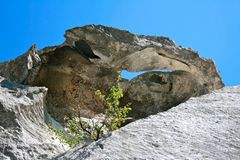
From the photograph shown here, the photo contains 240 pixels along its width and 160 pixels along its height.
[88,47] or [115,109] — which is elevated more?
[88,47]

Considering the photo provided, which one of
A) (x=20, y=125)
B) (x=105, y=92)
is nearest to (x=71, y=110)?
(x=105, y=92)

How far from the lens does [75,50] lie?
43.0ft

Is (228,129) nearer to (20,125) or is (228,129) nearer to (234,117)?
(234,117)

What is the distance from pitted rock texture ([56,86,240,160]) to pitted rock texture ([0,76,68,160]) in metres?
1.82

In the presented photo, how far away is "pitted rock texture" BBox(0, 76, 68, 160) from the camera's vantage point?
6.20m

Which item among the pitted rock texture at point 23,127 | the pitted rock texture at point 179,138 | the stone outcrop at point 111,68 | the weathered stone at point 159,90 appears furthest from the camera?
the weathered stone at point 159,90

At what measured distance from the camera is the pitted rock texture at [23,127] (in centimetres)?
620

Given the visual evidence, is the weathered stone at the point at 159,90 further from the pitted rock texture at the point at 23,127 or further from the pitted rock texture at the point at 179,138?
the pitted rock texture at the point at 179,138

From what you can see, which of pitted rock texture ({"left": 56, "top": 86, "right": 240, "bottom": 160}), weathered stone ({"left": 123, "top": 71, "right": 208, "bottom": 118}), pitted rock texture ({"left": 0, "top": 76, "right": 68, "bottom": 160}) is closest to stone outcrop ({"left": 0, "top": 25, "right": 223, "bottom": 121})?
weathered stone ({"left": 123, "top": 71, "right": 208, "bottom": 118})

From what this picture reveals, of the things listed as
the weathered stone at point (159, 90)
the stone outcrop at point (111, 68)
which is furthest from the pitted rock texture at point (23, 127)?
the weathered stone at point (159, 90)

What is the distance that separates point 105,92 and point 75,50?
1.74m

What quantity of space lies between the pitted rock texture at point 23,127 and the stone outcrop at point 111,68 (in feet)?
11.0

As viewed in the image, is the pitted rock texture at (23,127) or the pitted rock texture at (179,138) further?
the pitted rock texture at (23,127)

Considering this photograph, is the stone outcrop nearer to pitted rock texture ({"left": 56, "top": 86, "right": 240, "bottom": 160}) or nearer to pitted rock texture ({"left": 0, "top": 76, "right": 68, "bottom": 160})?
pitted rock texture ({"left": 0, "top": 76, "right": 68, "bottom": 160})
